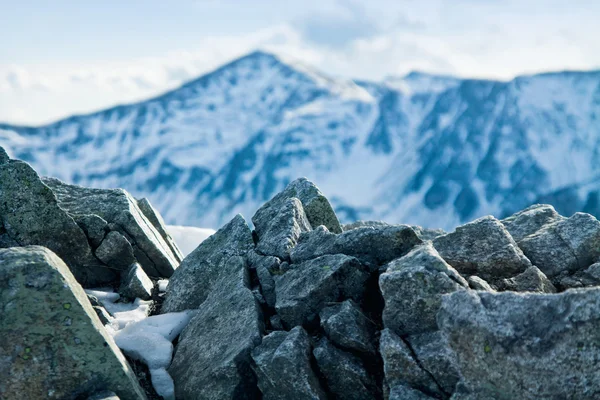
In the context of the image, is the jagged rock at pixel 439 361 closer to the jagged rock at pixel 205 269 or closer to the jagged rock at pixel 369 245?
the jagged rock at pixel 369 245

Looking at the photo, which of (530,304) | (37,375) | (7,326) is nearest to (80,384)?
(37,375)

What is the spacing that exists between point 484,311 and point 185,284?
967cm

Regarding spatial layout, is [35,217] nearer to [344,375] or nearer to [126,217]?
[126,217]

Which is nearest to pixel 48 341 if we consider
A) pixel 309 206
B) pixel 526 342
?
pixel 526 342

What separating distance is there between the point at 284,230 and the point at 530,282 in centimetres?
695

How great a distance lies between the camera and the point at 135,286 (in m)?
17.8

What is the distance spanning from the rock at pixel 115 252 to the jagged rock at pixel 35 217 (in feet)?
1.57

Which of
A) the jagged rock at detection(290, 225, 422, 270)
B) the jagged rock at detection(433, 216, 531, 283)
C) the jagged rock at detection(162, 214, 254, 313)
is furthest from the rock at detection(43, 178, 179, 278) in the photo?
the jagged rock at detection(433, 216, 531, 283)

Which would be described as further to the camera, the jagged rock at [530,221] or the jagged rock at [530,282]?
the jagged rock at [530,221]

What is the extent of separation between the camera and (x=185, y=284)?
17.3 m

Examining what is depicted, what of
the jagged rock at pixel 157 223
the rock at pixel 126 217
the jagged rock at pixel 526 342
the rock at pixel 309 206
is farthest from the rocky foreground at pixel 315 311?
the jagged rock at pixel 157 223

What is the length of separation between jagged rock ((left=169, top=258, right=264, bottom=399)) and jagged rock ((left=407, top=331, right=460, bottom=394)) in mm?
3971

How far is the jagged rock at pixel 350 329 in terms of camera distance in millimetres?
12477

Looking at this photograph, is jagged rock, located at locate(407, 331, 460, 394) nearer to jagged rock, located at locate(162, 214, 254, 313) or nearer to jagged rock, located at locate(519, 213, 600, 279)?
jagged rock, located at locate(519, 213, 600, 279)
